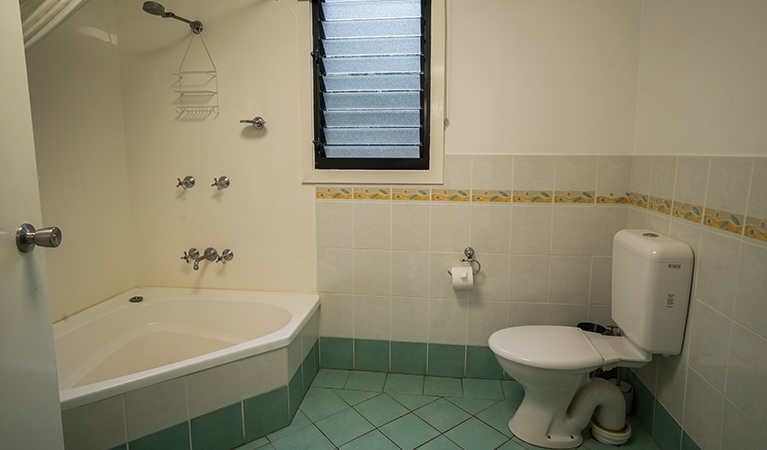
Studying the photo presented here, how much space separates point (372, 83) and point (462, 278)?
1093 millimetres

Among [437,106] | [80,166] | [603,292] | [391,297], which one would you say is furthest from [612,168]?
[80,166]

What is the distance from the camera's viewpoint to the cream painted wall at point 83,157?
200 cm

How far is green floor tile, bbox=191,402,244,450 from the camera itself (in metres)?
Answer: 1.73

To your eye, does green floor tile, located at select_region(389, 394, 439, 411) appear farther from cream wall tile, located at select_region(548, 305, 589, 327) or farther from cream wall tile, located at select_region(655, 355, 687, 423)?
cream wall tile, located at select_region(655, 355, 687, 423)

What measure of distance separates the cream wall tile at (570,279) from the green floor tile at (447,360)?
0.58 metres

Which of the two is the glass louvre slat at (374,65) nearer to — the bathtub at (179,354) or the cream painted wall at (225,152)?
the cream painted wall at (225,152)

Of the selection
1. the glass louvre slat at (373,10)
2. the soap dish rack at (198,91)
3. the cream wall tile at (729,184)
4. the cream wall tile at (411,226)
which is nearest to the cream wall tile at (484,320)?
the cream wall tile at (411,226)

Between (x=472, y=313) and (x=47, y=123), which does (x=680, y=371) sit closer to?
(x=472, y=313)

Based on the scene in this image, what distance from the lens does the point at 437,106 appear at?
→ 2.20 m

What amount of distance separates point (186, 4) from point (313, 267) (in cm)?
155

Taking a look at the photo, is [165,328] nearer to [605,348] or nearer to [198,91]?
[198,91]

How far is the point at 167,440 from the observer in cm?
166

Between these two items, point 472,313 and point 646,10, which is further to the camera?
point 472,313

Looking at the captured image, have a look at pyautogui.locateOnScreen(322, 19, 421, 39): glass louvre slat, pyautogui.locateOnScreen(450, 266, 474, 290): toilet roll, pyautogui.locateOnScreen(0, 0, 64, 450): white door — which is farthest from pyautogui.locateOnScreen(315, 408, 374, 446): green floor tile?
pyautogui.locateOnScreen(322, 19, 421, 39): glass louvre slat
